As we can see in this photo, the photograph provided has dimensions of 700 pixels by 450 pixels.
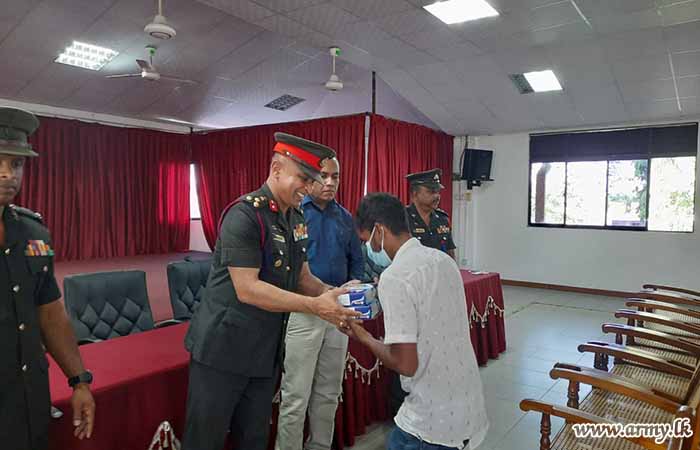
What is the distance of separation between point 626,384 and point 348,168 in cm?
502

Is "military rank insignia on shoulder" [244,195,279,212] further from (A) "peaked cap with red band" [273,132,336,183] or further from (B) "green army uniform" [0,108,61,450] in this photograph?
(B) "green army uniform" [0,108,61,450]

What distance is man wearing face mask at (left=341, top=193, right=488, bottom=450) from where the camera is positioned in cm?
130

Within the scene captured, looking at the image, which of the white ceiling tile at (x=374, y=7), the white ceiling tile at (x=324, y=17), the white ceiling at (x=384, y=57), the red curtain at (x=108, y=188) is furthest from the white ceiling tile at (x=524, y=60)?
the red curtain at (x=108, y=188)

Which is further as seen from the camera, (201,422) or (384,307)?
(201,422)

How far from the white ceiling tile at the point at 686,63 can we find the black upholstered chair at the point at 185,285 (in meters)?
5.63

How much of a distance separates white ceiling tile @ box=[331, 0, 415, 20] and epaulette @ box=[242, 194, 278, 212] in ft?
11.3

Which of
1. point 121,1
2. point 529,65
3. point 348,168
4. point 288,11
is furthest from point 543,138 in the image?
point 121,1

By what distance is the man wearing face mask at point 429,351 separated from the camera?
1298mm

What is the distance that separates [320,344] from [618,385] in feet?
4.25

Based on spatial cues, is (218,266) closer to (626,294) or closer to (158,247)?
(626,294)

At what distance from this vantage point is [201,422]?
Answer: 1.52 metres

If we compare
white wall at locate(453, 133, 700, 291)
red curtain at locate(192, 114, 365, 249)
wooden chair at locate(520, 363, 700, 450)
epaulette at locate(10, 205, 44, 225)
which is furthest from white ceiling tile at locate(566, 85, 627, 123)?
epaulette at locate(10, 205, 44, 225)

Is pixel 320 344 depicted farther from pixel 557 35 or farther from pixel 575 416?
pixel 557 35

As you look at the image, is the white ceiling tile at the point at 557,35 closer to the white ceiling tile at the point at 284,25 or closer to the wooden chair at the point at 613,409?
the white ceiling tile at the point at 284,25
